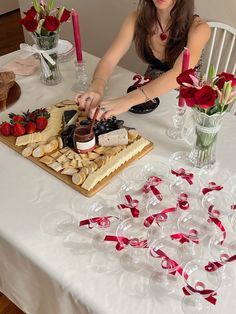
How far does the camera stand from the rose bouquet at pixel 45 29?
1.49 metres

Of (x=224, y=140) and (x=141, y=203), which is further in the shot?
(x=224, y=140)

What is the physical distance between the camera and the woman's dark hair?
1586mm

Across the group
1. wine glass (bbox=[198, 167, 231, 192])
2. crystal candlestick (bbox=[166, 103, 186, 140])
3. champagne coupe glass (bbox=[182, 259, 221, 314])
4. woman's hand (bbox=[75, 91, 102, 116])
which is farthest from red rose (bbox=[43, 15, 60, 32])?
champagne coupe glass (bbox=[182, 259, 221, 314])

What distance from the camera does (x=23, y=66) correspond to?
177 cm

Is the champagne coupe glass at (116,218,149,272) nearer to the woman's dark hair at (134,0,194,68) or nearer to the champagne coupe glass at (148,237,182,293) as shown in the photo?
the champagne coupe glass at (148,237,182,293)

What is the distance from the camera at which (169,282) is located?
89cm

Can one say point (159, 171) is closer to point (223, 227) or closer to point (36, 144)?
point (223, 227)

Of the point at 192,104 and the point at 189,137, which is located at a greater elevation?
the point at 192,104

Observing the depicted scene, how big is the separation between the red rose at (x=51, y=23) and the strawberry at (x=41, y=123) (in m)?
0.38

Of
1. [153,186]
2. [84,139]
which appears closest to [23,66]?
[84,139]

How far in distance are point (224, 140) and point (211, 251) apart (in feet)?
1.61

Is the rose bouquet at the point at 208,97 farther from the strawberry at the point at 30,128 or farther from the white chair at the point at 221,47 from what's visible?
the white chair at the point at 221,47

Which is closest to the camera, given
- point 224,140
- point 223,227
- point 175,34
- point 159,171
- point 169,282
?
point 169,282

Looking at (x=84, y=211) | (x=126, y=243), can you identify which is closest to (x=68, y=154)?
(x=84, y=211)
